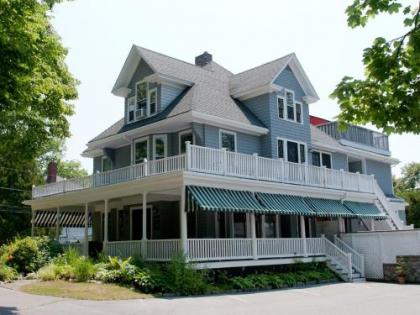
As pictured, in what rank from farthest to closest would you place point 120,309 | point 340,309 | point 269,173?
1. point 269,173
2. point 340,309
3. point 120,309

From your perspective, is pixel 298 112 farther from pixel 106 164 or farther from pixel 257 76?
pixel 106 164

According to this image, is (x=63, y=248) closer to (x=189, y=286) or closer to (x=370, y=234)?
(x=189, y=286)

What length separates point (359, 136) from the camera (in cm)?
3622

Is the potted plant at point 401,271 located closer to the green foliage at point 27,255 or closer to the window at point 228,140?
the window at point 228,140

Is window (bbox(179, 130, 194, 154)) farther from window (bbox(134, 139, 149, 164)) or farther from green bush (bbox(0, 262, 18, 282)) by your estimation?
green bush (bbox(0, 262, 18, 282))

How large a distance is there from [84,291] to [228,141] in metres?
11.6

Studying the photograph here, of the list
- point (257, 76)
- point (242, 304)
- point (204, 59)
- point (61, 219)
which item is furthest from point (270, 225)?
point (61, 219)

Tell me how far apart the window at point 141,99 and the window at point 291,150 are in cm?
769

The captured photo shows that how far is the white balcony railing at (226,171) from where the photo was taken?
67.6 ft

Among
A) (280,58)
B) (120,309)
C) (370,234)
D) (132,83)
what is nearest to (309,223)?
(370,234)

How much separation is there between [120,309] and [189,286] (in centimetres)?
425

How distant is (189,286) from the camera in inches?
701

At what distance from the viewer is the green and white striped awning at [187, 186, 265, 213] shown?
1953cm

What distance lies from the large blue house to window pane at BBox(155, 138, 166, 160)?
0.06 metres
